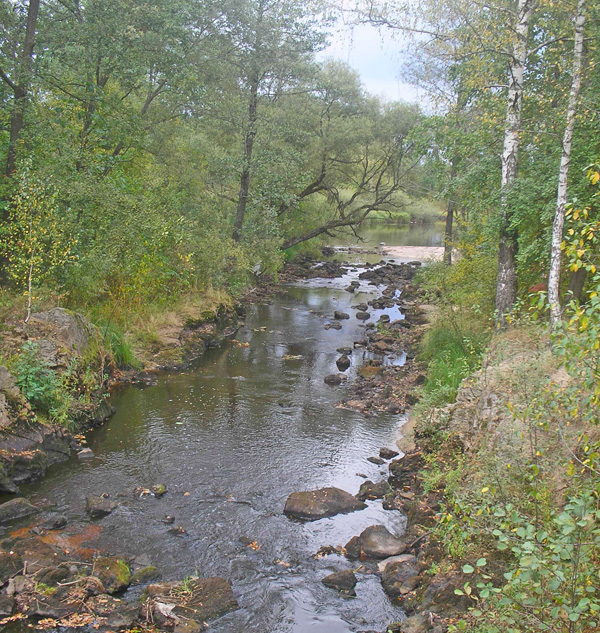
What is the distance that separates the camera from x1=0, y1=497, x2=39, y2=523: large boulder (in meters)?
9.55

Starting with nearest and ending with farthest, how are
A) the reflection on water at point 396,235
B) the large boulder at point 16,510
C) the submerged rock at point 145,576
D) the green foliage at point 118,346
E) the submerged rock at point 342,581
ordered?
1. the submerged rock at point 145,576
2. the submerged rock at point 342,581
3. the large boulder at point 16,510
4. the green foliage at point 118,346
5. the reflection on water at point 396,235

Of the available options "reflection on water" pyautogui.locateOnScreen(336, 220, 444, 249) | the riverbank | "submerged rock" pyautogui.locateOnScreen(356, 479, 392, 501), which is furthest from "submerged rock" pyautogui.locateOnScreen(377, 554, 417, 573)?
"reflection on water" pyautogui.locateOnScreen(336, 220, 444, 249)

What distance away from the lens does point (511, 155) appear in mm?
13281

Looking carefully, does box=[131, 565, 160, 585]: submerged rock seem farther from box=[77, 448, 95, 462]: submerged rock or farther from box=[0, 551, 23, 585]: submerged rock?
box=[77, 448, 95, 462]: submerged rock

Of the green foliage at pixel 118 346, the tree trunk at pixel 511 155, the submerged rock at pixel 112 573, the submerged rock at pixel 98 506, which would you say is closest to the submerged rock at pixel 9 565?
the submerged rock at pixel 112 573

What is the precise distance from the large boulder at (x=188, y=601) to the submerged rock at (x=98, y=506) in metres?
2.32

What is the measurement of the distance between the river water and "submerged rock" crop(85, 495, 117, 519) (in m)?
0.16

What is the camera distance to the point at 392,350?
22281 millimetres

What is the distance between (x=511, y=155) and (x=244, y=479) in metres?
9.34

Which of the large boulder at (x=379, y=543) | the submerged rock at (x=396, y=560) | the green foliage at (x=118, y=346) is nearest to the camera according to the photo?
the submerged rock at (x=396, y=560)

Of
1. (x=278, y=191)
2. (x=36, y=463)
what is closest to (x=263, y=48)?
(x=278, y=191)

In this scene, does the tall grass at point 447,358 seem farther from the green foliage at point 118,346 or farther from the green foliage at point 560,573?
the green foliage at point 118,346

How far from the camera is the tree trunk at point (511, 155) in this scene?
41.8ft

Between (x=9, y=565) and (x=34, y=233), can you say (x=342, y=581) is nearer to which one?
(x=9, y=565)
